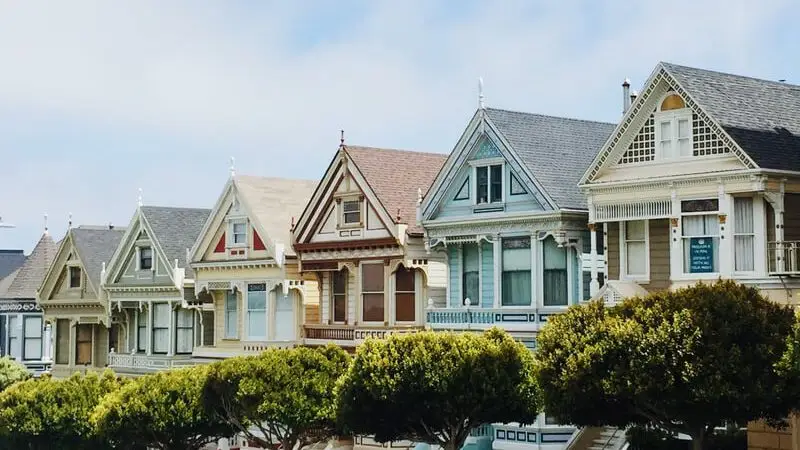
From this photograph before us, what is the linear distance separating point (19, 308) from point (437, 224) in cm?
3047

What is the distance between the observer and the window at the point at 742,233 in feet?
120

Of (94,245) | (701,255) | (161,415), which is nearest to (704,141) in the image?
(701,255)

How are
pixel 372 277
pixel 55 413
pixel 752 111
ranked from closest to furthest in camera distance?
pixel 752 111, pixel 372 277, pixel 55 413

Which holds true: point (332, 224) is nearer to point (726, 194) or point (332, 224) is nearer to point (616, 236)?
point (616, 236)

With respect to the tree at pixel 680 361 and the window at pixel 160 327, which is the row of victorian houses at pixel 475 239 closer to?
the window at pixel 160 327

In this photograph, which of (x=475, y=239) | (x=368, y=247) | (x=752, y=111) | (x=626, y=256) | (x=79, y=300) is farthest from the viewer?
(x=79, y=300)

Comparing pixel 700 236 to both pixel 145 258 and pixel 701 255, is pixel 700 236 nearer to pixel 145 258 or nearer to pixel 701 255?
pixel 701 255

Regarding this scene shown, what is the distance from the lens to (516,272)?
142 ft

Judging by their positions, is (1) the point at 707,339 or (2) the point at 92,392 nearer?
(1) the point at 707,339

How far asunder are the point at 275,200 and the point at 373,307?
7.61 metres

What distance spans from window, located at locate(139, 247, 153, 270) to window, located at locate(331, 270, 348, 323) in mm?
11593

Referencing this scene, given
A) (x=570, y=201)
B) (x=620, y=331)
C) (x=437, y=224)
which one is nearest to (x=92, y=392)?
(x=437, y=224)

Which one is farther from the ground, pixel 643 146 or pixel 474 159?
pixel 474 159

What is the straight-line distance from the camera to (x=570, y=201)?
41.8 meters
